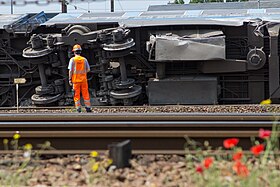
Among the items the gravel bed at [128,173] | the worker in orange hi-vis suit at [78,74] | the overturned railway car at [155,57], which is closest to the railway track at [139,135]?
the gravel bed at [128,173]

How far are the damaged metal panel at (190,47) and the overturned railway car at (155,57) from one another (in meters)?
0.03

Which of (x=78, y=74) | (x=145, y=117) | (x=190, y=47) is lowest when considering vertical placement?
(x=145, y=117)

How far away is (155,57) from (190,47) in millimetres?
1132

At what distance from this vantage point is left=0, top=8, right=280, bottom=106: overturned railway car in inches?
598

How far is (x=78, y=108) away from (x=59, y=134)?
225 inches

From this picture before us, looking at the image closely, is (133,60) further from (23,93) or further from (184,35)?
(23,93)

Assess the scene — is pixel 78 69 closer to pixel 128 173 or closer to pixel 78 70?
pixel 78 70

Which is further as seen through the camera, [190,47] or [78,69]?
[190,47]

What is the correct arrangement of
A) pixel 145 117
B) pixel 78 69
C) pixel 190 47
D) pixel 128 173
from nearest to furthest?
pixel 128 173, pixel 145 117, pixel 78 69, pixel 190 47

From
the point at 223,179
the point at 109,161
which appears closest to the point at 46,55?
the point at 109,161

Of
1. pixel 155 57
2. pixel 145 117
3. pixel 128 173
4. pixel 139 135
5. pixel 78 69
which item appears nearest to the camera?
pixel 128 173

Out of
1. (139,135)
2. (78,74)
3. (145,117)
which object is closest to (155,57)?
(78,74)

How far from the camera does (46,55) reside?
1585 centimetres

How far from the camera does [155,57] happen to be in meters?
15.2
